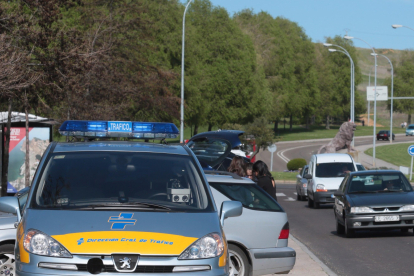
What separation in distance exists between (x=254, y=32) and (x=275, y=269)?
7888cm

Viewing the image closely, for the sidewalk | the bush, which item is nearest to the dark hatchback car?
the sidewalk

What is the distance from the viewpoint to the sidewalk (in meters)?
9.17

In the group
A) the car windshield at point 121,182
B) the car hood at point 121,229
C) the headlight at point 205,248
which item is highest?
the car windshield at point 121,182

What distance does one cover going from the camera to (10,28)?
596 inches

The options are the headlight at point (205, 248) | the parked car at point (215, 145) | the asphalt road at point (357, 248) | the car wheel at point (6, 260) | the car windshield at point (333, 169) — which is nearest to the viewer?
the headlight at point (205, 248)

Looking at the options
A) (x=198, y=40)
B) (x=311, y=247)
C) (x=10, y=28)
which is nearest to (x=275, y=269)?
(x=311, y=247)

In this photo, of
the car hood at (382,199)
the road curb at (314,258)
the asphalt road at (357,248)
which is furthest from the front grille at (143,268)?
the car hood at (382,199)

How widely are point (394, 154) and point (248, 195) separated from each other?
61079mm

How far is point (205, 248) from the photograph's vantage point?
4.84m

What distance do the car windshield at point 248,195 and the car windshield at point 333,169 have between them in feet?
48.6

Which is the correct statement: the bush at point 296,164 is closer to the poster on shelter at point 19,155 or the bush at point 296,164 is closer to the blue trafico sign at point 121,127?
the poster on shelter at point 19,155

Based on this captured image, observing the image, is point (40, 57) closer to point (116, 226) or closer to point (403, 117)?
point (116, 226)

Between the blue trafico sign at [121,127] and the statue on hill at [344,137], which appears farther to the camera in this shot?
the statue on hill at [344,137]

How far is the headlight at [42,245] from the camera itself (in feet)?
15.3
